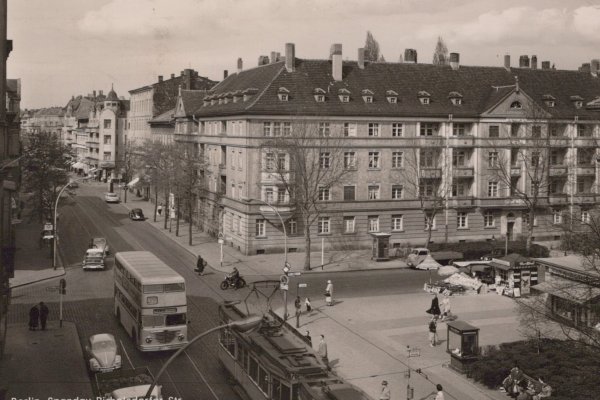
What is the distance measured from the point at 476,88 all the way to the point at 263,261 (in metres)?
28.5

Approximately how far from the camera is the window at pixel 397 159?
62.9m

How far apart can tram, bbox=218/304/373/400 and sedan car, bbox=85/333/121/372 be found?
432cm

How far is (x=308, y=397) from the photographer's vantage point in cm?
2011

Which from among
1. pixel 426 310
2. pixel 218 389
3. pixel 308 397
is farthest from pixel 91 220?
pixel 308 397

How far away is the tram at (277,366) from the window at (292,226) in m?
30.5

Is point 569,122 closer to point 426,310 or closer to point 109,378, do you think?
point 426,310

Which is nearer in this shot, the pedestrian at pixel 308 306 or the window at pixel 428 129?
the pedestrian at pixel 308 306

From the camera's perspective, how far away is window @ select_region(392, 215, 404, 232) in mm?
62906

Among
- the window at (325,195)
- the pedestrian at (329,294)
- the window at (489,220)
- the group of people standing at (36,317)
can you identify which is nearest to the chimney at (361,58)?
the window at (325,195)

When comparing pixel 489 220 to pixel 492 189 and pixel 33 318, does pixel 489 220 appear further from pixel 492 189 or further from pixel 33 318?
pixel 33 318

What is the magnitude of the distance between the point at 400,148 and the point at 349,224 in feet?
27.3

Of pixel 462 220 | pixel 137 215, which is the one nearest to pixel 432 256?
pixel 462 220

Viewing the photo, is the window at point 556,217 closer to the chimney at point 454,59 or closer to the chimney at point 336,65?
the chimney at point 454,59

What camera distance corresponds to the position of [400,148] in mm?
62875
